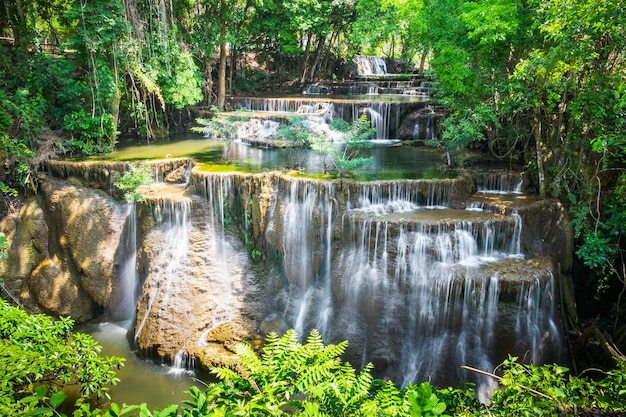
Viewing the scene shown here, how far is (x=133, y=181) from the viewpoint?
9930 millimetres

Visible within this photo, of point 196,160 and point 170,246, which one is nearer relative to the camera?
point 170,246

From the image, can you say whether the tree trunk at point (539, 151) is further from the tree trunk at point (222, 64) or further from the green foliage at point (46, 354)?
the tree trunk at point (222, 64)

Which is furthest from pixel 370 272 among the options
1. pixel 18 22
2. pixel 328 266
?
pixel 18 22

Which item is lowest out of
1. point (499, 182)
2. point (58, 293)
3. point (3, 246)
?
point (58, 293)

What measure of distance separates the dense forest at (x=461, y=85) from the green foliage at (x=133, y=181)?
236 cm

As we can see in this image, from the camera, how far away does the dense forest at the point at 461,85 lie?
23.5 ft

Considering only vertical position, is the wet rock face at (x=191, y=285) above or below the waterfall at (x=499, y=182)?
below

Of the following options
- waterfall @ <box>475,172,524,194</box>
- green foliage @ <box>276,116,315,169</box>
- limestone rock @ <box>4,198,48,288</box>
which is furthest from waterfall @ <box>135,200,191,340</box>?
waterfall @ <box>475,172,524,194</box>

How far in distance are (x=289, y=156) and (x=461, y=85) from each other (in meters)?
4.44

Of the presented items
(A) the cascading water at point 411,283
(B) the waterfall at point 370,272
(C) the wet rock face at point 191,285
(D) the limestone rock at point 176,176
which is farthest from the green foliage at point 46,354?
(D) the limestone rock at point 176,176

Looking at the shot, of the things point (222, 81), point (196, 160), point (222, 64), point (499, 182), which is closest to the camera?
point (499, 182)

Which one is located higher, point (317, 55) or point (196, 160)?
point (317, 55)

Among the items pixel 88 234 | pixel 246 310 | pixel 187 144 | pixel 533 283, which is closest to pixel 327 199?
pixel 246 310

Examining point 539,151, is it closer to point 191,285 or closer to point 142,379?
point 191,285
